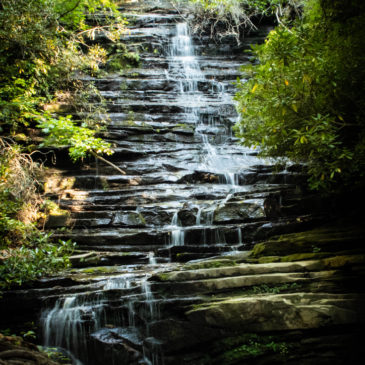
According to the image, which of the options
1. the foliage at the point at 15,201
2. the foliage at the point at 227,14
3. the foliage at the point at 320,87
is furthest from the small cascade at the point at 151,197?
the foliage at the point at 320,87

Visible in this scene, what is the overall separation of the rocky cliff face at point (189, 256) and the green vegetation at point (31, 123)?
0.52 m

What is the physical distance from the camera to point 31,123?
1161 centimetres

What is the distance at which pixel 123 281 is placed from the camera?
18.6 feet

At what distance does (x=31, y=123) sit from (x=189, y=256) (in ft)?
27.7

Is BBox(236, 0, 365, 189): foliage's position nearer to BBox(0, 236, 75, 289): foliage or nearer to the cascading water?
the cascading water

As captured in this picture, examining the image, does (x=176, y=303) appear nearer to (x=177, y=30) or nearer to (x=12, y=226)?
(x=12, y=226)

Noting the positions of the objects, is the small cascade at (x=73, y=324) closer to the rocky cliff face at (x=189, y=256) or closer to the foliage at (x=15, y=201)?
the rocky cliff face at (x=189, y=256)

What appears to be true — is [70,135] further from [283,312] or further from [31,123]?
[283,312]

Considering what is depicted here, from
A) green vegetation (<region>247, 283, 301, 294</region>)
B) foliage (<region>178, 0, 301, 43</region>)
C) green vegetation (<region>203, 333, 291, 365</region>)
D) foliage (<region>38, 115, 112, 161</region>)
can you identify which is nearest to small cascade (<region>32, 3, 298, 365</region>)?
green vegetation (<region>203, 333, 291, 365</region>)

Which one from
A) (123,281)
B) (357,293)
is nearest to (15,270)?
(123,281)

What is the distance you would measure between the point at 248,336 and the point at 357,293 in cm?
169

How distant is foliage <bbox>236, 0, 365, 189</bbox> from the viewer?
16.8 feet

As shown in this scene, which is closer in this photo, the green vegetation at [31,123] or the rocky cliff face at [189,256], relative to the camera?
the rocky cliff face at [189,256]

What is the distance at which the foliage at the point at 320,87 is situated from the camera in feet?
16.8
